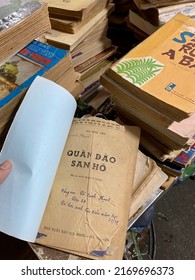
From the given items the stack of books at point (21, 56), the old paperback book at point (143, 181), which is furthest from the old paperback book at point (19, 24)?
the old paperback book at point (143, 181)

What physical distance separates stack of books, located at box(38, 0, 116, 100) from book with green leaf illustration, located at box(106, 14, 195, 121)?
25 centimetres

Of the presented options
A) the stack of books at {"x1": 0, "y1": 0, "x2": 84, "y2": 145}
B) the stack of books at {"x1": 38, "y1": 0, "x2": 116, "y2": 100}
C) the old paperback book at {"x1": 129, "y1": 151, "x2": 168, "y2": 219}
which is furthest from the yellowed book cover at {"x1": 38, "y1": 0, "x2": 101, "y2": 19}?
the old paperback book at {"x1": 129, "y1": 151, "x2": 168, "y2": 219}

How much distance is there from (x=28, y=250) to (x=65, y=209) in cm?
21

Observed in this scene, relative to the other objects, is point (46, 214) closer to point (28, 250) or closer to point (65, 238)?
point (65, 238)

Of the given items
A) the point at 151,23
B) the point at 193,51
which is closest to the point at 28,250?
the point at 193,51

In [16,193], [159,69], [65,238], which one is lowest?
[65,238]

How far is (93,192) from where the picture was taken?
29.5 inches

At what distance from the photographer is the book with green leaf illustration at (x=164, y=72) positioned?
75 centimetres

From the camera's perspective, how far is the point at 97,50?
1.20m

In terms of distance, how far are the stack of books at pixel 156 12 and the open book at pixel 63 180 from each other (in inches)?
19.7

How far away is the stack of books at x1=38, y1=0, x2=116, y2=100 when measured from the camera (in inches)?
39.2

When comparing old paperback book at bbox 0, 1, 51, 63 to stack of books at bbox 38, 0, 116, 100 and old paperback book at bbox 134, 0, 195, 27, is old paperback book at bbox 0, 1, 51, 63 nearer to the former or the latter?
stack of books at bbox 38, 0, 116, 100

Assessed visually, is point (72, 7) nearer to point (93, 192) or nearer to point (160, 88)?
point (160, 88)

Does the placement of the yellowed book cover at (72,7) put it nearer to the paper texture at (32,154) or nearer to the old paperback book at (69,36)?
the old paperback book at (69,36)
